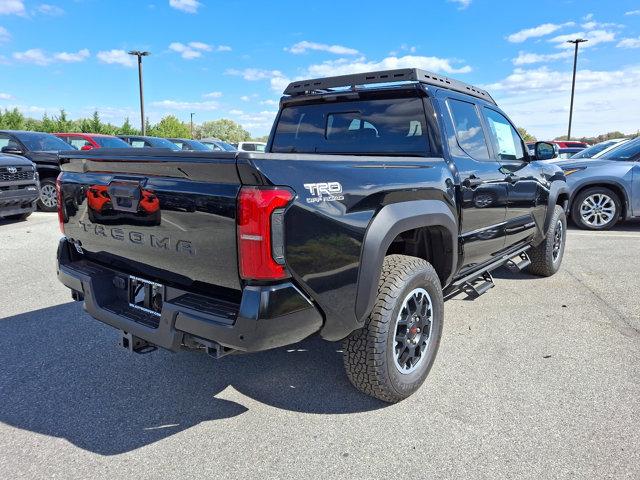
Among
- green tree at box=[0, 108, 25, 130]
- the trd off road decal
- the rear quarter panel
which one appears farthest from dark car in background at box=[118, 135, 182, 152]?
green tree at box=[0, 108, 25, 130]

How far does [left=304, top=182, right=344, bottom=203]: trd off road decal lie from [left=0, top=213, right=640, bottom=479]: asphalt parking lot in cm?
127

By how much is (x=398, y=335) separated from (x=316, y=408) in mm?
648

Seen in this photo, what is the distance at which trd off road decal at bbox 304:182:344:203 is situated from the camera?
215 cm

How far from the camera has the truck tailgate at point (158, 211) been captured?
211cm

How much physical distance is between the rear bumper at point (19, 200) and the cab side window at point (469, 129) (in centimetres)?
799

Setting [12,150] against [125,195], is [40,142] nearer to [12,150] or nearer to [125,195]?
[12,150]

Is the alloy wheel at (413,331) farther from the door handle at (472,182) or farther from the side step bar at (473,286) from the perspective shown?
the door handle at (472,182)

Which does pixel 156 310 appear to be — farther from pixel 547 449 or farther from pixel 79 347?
pixel 547 449

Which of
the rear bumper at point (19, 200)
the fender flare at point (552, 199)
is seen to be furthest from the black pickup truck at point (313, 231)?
the rear bumper at point (19, 200)

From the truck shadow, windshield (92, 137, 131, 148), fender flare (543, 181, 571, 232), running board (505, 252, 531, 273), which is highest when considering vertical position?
windshield (92, 137, 131, 148)

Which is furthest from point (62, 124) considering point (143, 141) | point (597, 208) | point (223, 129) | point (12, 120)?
point (223, 129)

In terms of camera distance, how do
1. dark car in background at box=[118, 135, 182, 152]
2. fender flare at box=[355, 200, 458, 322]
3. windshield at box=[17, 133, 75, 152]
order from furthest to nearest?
dark car in background at box=[118, 135, 182, 152], windshield at box=[17, 133, 75, 152], fender flare at box=[355, 200, 458, 322]

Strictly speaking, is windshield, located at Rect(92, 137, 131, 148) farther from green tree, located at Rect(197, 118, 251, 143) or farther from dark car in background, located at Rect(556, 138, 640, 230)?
green tree, located at Rect(197, 118, 251, 143)

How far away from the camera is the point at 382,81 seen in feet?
11.6
